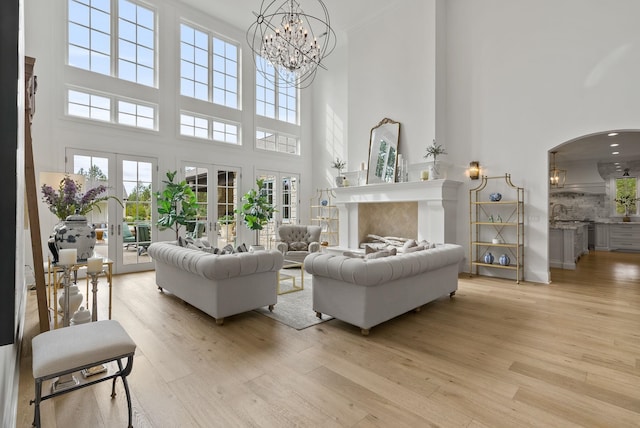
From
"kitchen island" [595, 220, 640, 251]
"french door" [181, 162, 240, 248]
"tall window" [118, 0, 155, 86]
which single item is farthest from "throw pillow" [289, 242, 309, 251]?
"kitchen island" [595, 220, 640, 251]

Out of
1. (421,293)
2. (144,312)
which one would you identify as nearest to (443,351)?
(421,293)

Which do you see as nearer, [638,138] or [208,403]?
[208,403]

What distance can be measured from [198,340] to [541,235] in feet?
18.2

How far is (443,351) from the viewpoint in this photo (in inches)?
111

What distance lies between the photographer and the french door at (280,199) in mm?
8838

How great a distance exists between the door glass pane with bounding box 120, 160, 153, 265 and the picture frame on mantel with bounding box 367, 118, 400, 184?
4.76m

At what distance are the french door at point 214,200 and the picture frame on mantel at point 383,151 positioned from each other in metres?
3.37

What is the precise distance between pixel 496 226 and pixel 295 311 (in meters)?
4.23

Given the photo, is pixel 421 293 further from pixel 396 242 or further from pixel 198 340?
pixel 396 242

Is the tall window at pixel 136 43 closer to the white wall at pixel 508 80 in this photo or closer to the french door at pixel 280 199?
the french door at pixel 280 199

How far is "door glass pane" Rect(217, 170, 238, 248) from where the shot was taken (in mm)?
7750

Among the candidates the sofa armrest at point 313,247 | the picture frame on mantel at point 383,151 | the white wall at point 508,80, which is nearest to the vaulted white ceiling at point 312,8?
the white wall at point 508,80

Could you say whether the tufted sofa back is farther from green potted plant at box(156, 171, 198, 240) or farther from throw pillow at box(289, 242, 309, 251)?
green potted plant at box(156, 171, 198, 240)

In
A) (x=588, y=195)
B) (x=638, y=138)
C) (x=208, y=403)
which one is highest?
(x=638, y=138)
